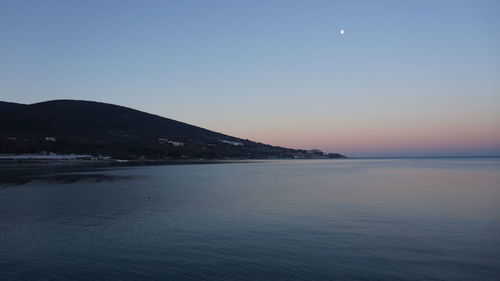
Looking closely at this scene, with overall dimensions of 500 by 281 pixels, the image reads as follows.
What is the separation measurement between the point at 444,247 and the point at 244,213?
1992 centimetres

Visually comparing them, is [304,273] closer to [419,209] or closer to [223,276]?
→ [223,276]

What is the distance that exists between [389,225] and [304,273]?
50.9 ft

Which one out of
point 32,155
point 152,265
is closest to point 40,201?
point 152,265

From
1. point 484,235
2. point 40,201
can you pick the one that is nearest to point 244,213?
point 484,235

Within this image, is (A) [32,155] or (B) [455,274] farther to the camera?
(A) [32,155]

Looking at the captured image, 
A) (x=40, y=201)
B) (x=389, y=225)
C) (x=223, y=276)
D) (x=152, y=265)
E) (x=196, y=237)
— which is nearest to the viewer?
(x=223, y=276)

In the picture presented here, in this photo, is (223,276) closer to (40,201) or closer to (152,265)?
(152,265)

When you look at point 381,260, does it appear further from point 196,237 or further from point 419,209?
point 419,209

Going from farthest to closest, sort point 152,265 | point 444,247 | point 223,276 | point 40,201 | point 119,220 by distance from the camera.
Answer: point 40,201
point 119,220
point 444,247
point 152,265
point 223,276

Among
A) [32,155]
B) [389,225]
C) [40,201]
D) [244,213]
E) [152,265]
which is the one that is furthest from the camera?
[32,155]

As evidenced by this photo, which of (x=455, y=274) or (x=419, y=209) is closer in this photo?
(x=455, y=274)

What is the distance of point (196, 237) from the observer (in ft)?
90.5

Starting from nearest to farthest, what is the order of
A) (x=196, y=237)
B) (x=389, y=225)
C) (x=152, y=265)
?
(x=152, y=265) → (x=196, y=237) → (x=389, y=225)

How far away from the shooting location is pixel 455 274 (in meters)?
19.5
